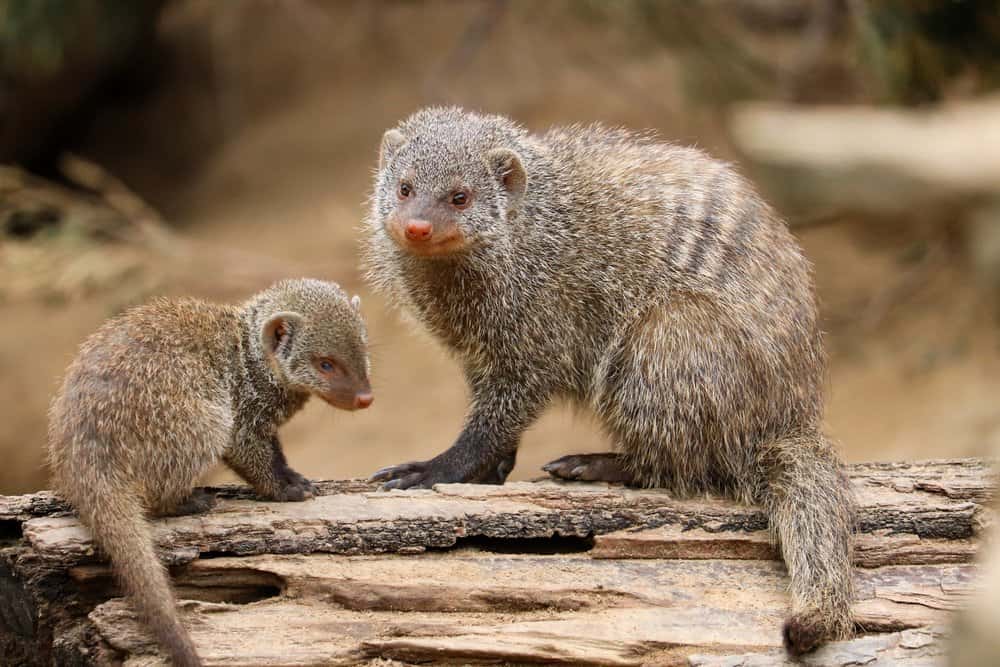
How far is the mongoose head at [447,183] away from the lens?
3982 millimetres

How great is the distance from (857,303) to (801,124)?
772cm

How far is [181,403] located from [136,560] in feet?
1.74

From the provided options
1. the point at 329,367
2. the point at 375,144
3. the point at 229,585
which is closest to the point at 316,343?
the point at 329,367

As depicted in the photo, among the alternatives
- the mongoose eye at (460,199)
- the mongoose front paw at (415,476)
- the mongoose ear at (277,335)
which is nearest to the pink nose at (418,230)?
the mongoose eye at (460,199)

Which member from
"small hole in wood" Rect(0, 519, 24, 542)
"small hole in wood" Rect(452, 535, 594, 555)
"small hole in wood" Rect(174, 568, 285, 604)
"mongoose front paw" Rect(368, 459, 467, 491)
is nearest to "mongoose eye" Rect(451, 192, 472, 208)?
"mongoose front paw" Rect(368, 459, 467, 491)

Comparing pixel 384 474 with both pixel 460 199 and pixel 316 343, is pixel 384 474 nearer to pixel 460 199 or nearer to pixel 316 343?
pixel 316 343

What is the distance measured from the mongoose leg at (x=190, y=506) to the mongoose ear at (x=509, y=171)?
5.14 feet

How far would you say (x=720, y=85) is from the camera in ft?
28.2

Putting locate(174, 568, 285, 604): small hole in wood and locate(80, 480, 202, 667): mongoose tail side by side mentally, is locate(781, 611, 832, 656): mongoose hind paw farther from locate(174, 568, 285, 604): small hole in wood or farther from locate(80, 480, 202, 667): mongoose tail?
locate(80, 480, 202, 667): mongoose tail

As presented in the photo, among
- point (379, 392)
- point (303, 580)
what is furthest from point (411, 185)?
point (379, 392)

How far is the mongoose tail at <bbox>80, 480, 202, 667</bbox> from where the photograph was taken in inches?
121

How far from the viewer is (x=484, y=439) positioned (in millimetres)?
4137

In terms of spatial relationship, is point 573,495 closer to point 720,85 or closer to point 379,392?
point 379,392

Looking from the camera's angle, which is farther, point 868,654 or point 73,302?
point 73,302
